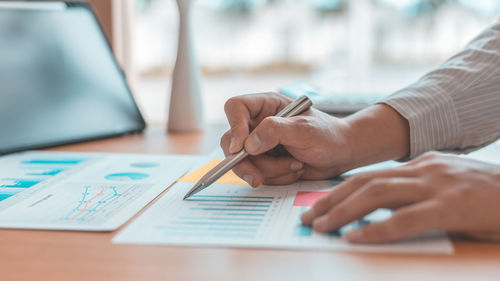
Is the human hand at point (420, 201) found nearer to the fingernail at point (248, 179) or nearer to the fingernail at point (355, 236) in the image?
the fingernail at point (355, 236)

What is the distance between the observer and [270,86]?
6.19 ft

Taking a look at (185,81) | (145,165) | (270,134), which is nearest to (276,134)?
(270,134)

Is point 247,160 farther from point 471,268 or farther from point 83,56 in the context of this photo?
point 83,56

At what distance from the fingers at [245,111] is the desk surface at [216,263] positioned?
0.74 feet

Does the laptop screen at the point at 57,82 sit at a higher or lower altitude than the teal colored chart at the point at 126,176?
higher

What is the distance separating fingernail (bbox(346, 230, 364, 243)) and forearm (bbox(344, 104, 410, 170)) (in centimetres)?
27

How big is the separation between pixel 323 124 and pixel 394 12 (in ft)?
3.95

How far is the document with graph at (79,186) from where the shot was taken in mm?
542

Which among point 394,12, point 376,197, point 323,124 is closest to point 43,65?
point 323,124

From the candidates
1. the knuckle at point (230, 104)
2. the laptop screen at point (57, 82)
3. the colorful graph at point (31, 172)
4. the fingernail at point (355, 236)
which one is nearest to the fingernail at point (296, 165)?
the knuckle at point (230, 104)

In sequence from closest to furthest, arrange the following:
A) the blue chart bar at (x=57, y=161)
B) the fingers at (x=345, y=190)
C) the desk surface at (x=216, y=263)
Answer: the desk surface at (x=216, y=263), the fingers at (x=345, y=190), the blue chart bar at (x=57, y=161)

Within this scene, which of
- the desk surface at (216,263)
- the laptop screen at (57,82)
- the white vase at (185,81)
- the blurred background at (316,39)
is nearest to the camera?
the desk surface at (216,263)

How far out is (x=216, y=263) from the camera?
0.42m

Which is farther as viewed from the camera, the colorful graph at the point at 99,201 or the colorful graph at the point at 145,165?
the colorful graph at the point at 145,165
